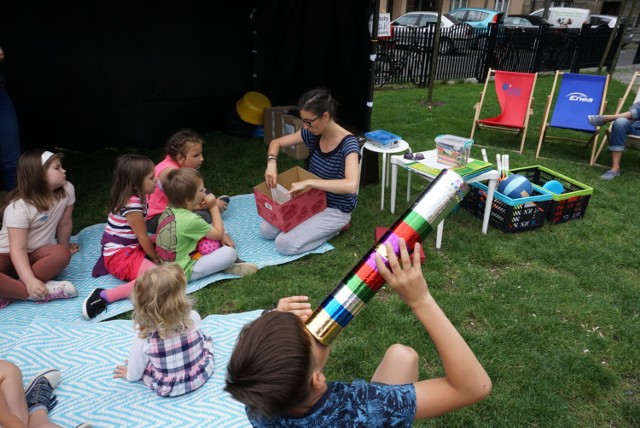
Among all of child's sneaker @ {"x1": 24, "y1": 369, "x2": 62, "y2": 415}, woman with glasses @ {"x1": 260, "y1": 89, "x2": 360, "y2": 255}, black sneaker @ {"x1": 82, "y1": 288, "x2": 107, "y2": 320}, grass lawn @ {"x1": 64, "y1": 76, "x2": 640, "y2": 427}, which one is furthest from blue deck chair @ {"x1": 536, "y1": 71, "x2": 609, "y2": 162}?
child's sneaker @ {"x1": 24, "y1": 369, "x2": 62, "y2": 415}

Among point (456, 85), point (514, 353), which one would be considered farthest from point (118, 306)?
point (456, 85)

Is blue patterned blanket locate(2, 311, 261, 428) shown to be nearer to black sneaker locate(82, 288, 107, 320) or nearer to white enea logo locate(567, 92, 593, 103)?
black sneaker locate(82, 288, 107, 320)

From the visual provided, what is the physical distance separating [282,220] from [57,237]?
1923 millimetres

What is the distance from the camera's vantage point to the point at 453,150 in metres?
4.09

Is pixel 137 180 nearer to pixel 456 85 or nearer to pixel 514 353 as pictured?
pixel 514 353

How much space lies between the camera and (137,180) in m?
3.30

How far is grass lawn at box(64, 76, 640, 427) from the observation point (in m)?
2.47

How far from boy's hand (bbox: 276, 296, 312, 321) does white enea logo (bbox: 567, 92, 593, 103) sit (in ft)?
21.4

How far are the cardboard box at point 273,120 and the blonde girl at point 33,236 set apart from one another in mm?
3674

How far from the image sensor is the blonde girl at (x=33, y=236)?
10.2 feet

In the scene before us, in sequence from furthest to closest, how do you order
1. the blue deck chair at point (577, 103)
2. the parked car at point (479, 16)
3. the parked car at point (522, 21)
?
the parked car at point (522, 21)
the parked car at point (479, 16)
the blue deck chair at point (577, 103)

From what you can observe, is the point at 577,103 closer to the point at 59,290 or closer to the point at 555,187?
the point at 555,187

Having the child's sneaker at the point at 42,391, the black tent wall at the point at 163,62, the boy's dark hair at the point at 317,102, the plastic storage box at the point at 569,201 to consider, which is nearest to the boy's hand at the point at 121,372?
the child's sneaker at the point at 42,391

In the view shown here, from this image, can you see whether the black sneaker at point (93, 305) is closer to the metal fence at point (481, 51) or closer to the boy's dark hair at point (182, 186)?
the boy's dark hair at point (182, 186)
